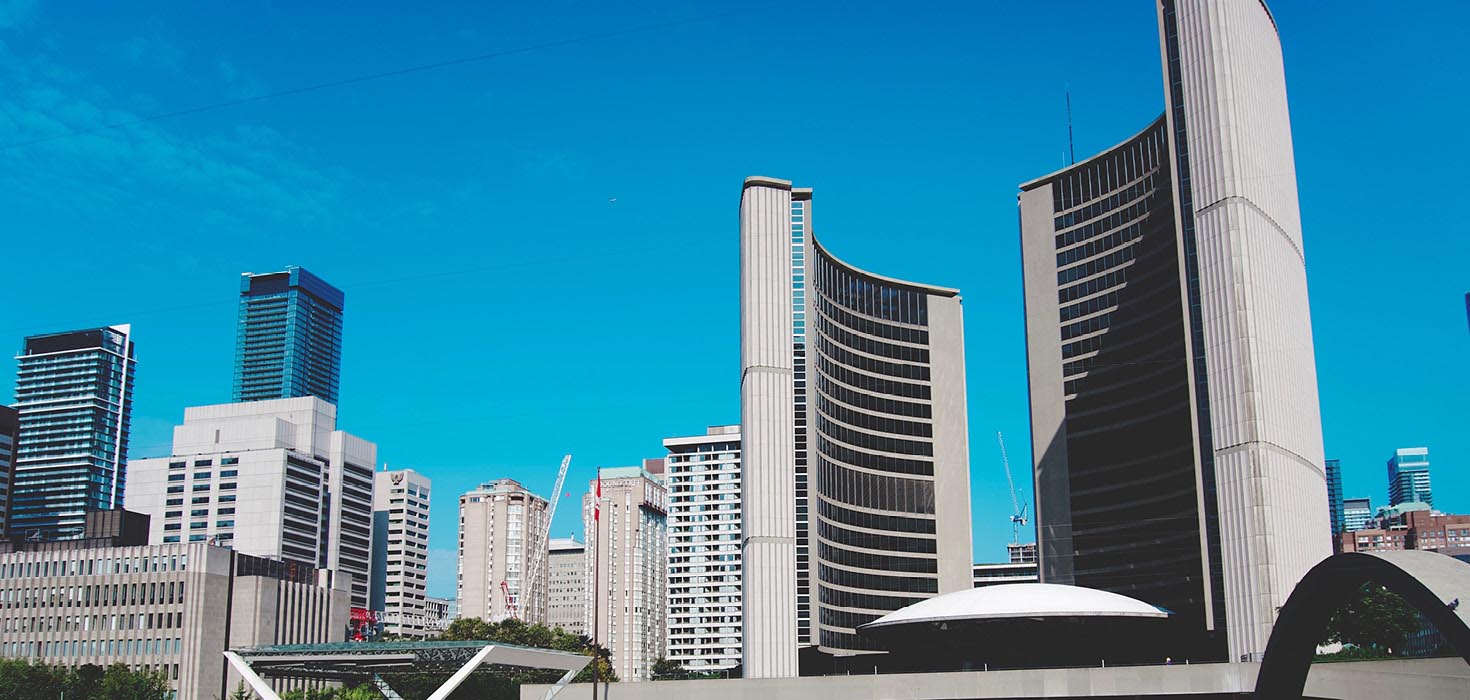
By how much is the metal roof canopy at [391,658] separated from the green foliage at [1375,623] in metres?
53.5

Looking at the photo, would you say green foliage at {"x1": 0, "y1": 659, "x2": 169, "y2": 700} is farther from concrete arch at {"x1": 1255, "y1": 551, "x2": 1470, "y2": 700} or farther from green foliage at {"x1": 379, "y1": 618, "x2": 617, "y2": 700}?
concrete arch at {"x1": 1255, "y1": 551, "x2": 1470, "y2": 700}

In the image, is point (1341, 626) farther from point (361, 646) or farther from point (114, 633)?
point (114, 633)

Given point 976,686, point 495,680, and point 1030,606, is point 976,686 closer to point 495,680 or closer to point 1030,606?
point 1030,606

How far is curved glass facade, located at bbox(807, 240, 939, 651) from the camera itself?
422 ft

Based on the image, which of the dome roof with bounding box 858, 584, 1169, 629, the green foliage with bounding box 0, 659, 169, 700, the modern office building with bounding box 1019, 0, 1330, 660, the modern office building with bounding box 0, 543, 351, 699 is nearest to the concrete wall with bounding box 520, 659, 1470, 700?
the modern office building with bounding box 1019, 0, 1330, 660

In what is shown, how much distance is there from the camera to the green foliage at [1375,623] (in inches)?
3310

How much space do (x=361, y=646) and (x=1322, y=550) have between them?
67770 millimetres

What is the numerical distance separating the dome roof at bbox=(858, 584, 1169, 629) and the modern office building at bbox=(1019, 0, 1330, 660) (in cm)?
664

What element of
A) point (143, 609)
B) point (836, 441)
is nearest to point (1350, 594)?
point (836, 441)

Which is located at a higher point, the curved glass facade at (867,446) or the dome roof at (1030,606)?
the curved glass facade at (867,446)

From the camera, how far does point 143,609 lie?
5822 inches

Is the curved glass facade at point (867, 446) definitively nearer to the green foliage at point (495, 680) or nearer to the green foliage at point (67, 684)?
the green foliage at point (495, 680)

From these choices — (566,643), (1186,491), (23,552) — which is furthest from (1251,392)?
(23,552)

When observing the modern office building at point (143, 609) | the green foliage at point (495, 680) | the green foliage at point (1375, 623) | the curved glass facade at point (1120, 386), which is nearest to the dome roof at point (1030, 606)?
the green foliage at point (1375, 623)
